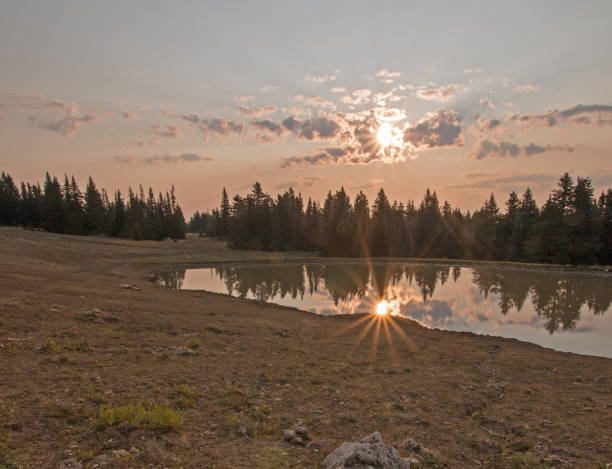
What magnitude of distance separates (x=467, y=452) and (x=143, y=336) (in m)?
10.6

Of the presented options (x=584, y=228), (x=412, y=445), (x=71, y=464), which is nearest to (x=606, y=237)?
(x=584, y=228)

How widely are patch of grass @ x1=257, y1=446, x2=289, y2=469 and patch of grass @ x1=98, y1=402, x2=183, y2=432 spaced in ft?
5.64

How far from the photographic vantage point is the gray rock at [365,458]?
15.9 ft

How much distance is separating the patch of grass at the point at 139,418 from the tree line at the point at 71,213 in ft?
281

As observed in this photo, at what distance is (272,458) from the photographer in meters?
5.58

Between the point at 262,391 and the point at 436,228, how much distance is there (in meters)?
85.8

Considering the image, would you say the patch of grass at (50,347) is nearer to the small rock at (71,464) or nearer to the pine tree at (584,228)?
the small rock at (71,464)

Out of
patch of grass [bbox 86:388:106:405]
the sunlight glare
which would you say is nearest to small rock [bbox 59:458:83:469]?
patch of grass [bbox 86:388:106:405]

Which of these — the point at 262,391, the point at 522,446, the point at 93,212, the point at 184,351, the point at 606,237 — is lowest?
the point at 522,446

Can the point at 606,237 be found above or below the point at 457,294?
above

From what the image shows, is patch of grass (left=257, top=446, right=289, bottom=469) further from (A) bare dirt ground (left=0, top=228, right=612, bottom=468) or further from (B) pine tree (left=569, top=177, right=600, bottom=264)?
(B) pine tree (left=569, top=177, right=600, bottom=264)

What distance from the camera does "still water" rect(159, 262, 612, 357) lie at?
63.2 ft

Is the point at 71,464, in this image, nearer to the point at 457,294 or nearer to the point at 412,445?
the point at 412,445

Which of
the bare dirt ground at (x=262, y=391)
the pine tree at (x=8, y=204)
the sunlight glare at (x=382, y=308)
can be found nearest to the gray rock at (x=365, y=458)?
the bare dirt ground at (x=262, y=391)
